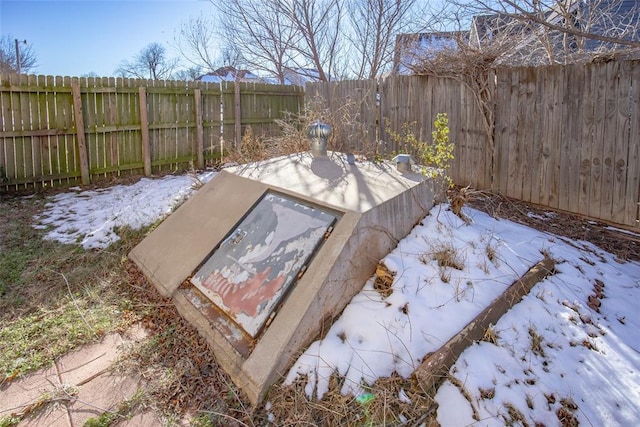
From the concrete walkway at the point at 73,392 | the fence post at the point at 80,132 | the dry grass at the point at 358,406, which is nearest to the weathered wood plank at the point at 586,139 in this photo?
the dry grass at the point at 358,406

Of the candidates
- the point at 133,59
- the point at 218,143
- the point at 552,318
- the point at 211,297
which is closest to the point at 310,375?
the point at 211,297

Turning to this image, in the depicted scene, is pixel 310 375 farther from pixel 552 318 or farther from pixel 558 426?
pixel 552 318

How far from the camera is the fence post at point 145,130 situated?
23.4 feet

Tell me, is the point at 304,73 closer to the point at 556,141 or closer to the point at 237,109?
the point at 237,109

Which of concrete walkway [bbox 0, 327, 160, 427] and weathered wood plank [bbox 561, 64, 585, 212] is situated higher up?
weathered wood plank [bbox 561, 64, 585, 212]

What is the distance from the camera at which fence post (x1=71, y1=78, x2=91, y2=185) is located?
643 cm

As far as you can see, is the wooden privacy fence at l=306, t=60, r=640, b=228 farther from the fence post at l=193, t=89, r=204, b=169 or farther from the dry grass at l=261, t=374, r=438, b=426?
the fence post at l=193, t=89, r=204, b=169

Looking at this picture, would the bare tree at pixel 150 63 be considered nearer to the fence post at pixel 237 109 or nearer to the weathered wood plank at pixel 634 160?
the fence post at pixel 237 109

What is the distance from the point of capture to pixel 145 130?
723 cm

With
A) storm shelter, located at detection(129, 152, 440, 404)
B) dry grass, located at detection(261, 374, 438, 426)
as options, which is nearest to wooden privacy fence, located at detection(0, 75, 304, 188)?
storm shelter, located at detection(129, 152, 440, 404)

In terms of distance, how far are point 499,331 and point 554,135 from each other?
289 centimetres

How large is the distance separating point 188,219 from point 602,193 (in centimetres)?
409

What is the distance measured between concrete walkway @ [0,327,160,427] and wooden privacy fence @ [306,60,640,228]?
3309 millimetres

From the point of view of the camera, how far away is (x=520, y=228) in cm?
378
